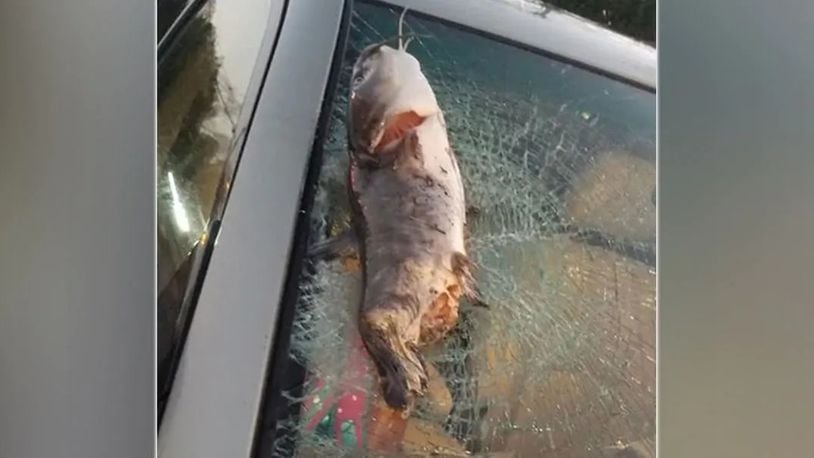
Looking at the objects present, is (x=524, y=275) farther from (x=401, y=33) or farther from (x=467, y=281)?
(x=401, y=33)

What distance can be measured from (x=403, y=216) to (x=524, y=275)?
0.17 m

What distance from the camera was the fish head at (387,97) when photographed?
1.12 metres

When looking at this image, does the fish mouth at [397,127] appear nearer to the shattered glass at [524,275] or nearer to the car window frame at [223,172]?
the shattered glass at [524,275]

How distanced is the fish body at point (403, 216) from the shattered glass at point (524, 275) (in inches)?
0.6

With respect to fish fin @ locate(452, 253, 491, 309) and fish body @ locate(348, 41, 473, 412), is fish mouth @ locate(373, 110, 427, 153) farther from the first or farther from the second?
fish fin @ locate(452, 253, 491, 309)
